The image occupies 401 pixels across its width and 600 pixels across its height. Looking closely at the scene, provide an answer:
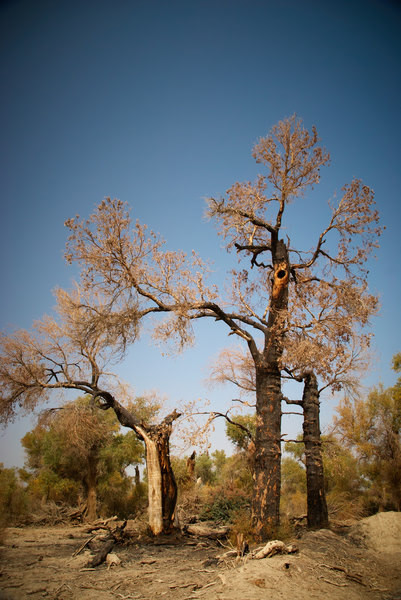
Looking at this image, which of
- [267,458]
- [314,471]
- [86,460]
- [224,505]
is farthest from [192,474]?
[267,458]

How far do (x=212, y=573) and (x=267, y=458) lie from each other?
3.12 metres

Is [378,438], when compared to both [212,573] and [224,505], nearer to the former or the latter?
[224,505]

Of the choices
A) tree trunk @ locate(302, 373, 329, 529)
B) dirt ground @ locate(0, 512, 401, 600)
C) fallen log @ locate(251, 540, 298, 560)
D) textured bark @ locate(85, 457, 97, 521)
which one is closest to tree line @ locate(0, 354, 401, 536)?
textured bark @ locate(85, 457, 97, 521)

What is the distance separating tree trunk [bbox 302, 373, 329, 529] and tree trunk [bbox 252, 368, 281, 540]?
2502mm

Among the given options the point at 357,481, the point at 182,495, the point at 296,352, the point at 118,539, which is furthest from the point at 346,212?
the point at 357,481

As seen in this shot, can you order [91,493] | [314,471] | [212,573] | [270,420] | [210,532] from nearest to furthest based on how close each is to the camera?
1. [212,573]
2. [270,420]
3. [210,532]
4. [314,471]
5. [91,493]

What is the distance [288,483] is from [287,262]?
3093cm

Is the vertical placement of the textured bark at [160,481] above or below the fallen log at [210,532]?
above

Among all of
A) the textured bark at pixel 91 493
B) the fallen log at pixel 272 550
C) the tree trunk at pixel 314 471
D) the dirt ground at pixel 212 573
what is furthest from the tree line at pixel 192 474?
the fallen log at pixel 272 550

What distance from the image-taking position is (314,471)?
36.9 feet

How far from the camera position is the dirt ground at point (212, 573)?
4.75 meters

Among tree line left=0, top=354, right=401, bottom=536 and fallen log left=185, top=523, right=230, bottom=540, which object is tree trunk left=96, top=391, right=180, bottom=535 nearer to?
fallen log left=185, top=523, right=230, bottom=540

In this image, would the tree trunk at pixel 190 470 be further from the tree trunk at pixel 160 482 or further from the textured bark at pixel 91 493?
the tree trunk at pixel 160 482

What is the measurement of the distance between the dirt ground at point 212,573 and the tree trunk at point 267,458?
78cm
